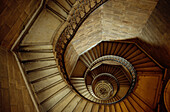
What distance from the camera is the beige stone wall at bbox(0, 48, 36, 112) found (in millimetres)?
1769

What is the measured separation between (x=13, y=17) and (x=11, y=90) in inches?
56.4

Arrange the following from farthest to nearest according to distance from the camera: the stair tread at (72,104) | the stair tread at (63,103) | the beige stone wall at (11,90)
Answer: the stair tread at (72,104)
the stair tread at (63,103)
the beige stone wall at (11,90)

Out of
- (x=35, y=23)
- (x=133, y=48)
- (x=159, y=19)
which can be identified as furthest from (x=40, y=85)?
(x=133, y=48)

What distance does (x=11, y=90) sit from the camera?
1954mm

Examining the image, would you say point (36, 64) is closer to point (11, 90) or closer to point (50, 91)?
point (50, 91)

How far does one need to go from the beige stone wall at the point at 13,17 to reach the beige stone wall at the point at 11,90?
0.30m

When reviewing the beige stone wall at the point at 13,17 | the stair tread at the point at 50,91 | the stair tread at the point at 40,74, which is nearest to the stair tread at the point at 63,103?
the stair tread at the point at 50,91

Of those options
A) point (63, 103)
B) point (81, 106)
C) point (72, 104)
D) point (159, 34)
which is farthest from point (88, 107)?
point (159, 34)

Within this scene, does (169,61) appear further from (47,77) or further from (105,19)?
(47,77)

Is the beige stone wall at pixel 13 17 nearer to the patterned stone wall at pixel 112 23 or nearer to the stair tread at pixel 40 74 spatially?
the stair tread at pixel 40 74

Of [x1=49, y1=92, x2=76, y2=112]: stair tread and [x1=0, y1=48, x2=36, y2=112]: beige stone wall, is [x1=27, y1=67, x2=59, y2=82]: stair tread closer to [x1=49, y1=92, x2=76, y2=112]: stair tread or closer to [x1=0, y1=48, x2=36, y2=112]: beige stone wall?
[x1=0, y1=48, x2=36, y2=112]: beige stone wall

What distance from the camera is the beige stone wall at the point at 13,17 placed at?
188cm

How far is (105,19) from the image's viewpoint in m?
5.23

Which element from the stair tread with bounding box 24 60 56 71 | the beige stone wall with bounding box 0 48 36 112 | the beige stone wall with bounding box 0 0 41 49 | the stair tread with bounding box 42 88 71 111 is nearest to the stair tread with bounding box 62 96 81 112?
the stair tread with bounding box 42 88 71 111
